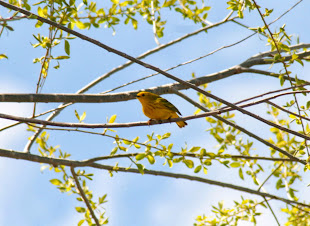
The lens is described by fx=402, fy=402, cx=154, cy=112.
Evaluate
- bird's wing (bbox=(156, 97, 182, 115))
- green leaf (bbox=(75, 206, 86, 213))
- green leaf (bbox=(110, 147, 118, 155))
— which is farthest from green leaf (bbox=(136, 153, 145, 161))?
green leaf (bbox=(75, 206, 86, 213))

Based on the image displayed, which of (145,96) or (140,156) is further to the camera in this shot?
(145,96)

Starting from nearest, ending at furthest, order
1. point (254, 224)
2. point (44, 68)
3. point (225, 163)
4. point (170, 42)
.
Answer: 1. point (44, 68)
2. point (225, 163)
3. point (254, 224)
4. point (170, 42)

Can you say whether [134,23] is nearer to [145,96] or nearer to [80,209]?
[145,96]

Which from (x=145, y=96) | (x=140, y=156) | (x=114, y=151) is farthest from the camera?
(x=145, y=96)

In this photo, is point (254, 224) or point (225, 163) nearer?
point (225, 163)

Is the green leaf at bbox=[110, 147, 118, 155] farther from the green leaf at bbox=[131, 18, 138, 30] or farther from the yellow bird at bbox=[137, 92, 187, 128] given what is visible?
the green leaf at bbox=[131, 18, 138, 30]

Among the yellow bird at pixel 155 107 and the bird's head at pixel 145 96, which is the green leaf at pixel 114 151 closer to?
the bird's head at pixel 145 96

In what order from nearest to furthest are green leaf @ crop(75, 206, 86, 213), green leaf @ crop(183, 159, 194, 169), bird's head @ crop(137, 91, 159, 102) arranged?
1. green leaf @ crop(183, 159, 194, 169)
2. bird's head @ crop(137, 91, 159, 102)
3. green leaf @ crop(75, 206, 86, 213)

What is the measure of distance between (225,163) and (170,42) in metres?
2.28

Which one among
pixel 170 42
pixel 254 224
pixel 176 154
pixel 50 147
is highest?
pixel 170 42

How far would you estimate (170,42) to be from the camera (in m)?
6.21

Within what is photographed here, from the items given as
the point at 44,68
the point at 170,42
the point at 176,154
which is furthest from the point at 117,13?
the point at 176,154

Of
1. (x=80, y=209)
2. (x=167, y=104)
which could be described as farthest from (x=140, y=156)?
(x=80, y=209)

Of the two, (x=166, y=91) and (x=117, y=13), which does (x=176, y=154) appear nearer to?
(x=166, y=91)
